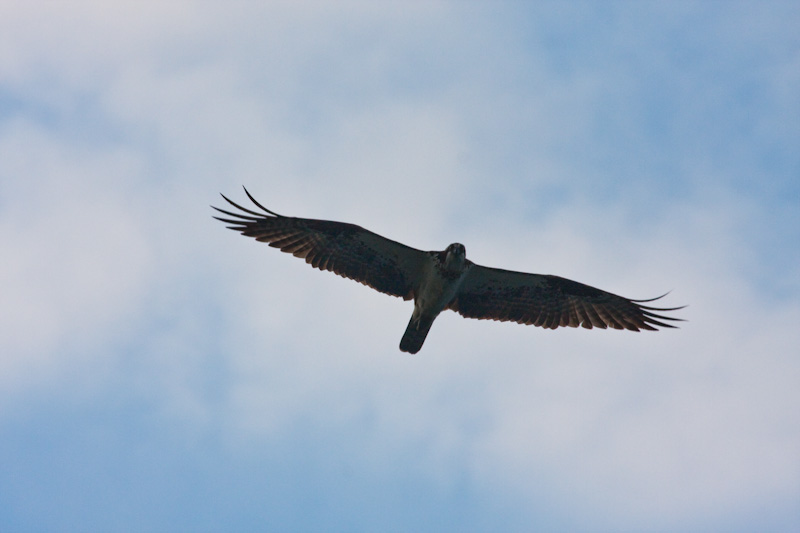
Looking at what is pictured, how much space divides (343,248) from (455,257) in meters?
2.18

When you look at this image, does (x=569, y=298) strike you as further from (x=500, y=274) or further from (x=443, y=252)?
(x=443, y=252)

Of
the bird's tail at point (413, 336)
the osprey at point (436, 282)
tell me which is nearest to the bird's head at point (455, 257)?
the osprey at point (436, 282)

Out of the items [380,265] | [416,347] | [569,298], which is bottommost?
[416,347]

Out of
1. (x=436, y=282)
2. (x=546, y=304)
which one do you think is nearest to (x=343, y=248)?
(x=436, y=282)

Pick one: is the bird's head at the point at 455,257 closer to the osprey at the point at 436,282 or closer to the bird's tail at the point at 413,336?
the osprey at the point at 436,282

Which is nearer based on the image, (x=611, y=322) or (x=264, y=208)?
(x=264, y=208)

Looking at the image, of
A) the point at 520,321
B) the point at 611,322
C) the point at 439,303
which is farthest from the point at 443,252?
the point at 611,322

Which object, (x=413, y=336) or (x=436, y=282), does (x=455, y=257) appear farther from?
(x=413, y=336)

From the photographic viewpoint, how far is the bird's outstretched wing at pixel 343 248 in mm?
15562

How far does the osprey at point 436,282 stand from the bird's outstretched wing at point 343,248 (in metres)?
0.02

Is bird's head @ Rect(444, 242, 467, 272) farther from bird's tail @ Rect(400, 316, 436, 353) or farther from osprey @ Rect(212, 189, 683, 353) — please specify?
bird's tail @ Rect(400, 316, 436, 353)

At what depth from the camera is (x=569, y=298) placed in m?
16.5

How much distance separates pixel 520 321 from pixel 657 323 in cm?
267

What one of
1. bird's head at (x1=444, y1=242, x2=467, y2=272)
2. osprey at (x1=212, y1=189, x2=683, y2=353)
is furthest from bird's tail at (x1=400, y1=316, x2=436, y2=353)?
bird's head at (x1=444, y1=242, x2=467, y2=272)
